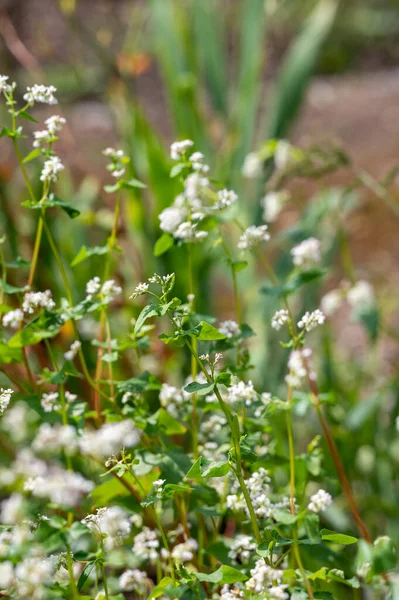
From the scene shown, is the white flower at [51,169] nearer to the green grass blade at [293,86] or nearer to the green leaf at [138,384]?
the green leaf at [138,384]

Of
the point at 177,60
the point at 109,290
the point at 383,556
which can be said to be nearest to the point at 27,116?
the point at 109,290

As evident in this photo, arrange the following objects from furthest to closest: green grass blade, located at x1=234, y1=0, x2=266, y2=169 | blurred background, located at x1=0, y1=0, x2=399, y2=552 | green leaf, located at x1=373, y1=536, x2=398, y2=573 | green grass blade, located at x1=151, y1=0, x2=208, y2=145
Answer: green grass blade, located at x1=234, y1=0, x2=266, y2=169
green grass blade, located at x1=151, y1=0, x2=208, y2=145
blurred background, located at x1=0, y1=0, x2=399, y2=552
green leaf, located at x1=373, y1=536, x2=398, y2=573

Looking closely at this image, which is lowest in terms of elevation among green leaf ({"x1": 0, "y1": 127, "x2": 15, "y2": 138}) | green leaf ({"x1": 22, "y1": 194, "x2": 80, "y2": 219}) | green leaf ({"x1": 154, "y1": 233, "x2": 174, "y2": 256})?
green leaf ({"x1": 154, "y1": 233, "x2": 174, "y2": 256})

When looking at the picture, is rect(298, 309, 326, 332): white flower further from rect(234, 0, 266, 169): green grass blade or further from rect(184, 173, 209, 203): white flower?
rect(234, 0, 266, 169): green grass blade

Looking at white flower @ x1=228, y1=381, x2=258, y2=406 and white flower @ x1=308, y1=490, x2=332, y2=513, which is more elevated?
white flower @ x1=228, y1=381, x2=258, y2=406

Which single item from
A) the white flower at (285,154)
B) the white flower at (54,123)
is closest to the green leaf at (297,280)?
the white flower at (54,123)

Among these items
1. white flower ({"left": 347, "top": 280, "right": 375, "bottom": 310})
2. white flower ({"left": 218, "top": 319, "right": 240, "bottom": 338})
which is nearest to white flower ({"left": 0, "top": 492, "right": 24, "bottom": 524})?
white flower ({"left": 218, "top": 319, "right": 240, "bottom": 338})

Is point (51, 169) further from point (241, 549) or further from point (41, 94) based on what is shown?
point (241, 549)

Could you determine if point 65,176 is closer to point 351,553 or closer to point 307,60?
point 307,60
